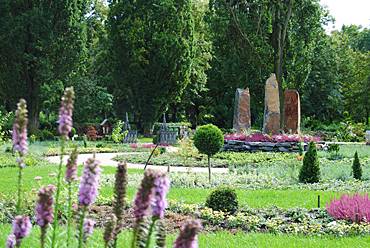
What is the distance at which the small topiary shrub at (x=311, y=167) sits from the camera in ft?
42.5

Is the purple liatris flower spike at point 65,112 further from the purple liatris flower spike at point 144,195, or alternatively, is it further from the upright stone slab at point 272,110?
the upright stone slab at point 272,110

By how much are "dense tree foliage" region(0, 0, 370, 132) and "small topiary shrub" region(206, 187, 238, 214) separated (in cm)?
1688

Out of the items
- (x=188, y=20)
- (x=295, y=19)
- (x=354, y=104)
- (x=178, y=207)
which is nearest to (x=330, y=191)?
(x=178, y=207)

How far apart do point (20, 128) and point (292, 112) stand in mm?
23879

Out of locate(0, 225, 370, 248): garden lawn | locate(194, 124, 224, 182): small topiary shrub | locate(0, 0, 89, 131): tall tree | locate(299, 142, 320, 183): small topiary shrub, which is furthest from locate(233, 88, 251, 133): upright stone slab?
locate(0, 225, 370, 248): garden lawn

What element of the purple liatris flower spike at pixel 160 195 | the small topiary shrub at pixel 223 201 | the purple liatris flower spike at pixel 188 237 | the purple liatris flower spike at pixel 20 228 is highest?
the purple liatris flower spike at pixel 160 195

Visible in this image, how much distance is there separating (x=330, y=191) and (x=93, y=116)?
25905 millimetres

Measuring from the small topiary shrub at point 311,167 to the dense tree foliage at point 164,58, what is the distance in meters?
12.0

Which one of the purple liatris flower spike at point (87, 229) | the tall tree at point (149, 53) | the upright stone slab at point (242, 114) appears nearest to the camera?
the purple liatris flower spike at point (87, 229)

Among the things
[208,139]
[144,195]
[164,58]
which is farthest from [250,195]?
[164,58]

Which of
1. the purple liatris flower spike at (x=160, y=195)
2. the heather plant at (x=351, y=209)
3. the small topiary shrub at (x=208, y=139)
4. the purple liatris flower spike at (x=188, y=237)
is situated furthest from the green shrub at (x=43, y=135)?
the purple liatris flower spike at (x=188, y=237)

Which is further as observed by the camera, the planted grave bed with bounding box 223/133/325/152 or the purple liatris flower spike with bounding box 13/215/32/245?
the planted grave bed with bounding box 223/133/325/152

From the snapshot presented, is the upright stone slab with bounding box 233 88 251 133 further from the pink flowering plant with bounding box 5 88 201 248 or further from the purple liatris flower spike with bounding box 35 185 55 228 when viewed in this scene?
the purple liatris flower spike with bounding box 35 185 55 228

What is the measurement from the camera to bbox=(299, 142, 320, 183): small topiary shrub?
42.5 ft
